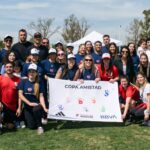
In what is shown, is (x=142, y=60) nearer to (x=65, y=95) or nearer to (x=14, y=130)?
(x=65, y=95)

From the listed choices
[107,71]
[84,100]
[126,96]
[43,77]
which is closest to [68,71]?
[43,77]

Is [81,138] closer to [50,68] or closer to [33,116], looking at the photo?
[33,116]

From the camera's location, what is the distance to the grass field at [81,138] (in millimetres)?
7648

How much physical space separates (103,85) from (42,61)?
1.80 meters

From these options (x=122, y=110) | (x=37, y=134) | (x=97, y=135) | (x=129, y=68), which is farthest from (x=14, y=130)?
(x=129, y=68)

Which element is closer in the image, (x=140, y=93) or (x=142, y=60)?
(x=140, y=93)

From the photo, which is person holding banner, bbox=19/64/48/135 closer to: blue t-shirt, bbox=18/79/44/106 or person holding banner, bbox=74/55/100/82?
blue t-shirt, bbox=18/79/44/106

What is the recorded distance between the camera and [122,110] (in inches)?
383

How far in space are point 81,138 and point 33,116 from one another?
1.54 m

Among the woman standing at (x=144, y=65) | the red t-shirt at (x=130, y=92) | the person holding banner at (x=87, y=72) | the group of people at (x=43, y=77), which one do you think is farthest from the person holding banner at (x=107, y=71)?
the woman standing at (x=144, y=65)

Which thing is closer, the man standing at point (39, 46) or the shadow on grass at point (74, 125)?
the shadow on grass at point (74, 125)

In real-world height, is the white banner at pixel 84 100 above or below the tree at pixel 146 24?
below

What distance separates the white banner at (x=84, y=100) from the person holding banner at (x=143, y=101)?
1.57ft

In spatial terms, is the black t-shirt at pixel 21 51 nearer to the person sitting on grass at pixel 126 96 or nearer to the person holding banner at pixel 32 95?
the person holding banner at pixel 32 95
